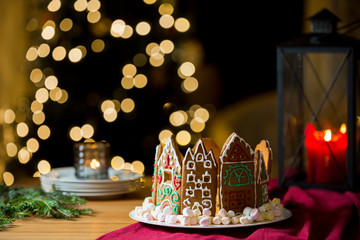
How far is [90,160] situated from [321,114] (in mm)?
699

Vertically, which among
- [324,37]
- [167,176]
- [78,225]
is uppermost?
[324,37]

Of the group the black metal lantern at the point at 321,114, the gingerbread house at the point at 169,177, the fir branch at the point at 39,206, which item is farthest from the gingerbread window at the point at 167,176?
the black metal lantern at the point at 321,114

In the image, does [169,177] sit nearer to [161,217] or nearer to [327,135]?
[161,217]

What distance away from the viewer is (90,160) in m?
1.49

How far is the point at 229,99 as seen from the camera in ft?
11.6

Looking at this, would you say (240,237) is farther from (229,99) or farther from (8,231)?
Answer: (229,99)

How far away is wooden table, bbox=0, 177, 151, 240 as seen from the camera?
106 cm

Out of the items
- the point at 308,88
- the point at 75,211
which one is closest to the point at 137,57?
the point at 308,88

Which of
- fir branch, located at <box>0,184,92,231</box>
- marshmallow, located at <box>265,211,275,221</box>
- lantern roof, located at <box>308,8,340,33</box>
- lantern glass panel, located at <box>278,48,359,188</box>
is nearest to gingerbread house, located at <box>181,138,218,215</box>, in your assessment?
marshmallow, located at <box>265,211,275,221</box>

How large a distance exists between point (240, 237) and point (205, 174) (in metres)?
0.13

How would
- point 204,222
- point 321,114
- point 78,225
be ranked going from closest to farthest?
point 204,222
point 78,225
point 321,114

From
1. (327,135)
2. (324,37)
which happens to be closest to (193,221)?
(327,135)

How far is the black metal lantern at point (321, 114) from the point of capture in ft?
5.11

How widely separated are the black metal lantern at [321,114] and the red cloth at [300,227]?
0.14 meters
